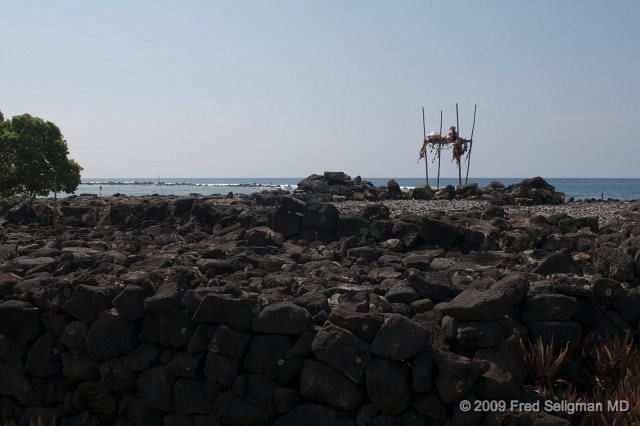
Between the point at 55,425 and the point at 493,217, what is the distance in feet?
27.7

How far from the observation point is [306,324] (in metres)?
6.03

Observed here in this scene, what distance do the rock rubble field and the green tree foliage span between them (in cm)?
2258

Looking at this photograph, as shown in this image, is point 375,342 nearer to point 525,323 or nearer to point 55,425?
point 525,323

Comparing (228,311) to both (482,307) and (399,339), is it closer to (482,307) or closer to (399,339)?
(399,339)

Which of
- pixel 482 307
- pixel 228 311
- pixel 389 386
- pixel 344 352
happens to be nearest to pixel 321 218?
pixel 228 311

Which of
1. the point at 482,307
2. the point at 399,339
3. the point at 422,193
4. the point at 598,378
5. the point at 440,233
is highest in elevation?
the point at 422,193

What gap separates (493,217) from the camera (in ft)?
37.8

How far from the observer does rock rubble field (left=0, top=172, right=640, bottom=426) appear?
5.54m

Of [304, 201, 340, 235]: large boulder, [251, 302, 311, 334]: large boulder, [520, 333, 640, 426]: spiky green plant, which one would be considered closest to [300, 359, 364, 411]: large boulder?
[251, 302, 311, 334]: large boulder

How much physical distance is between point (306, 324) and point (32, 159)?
2837 centimetres

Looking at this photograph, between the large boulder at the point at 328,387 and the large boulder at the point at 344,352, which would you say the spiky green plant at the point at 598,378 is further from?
the large boulder at the point at 328,387

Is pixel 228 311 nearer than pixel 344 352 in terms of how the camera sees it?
No

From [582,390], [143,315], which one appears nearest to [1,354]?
[143,315]

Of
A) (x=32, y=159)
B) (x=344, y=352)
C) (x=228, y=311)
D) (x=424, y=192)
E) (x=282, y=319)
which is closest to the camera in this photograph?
(x=344, y=352)
